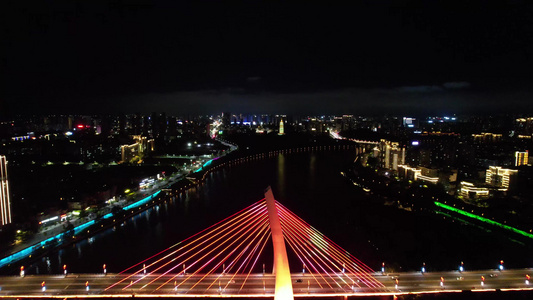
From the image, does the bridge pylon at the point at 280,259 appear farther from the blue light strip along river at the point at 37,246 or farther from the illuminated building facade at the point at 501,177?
the illuminated building facade at the point at 501,177

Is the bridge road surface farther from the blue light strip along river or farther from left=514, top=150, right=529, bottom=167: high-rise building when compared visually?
left=514, top=150, right=529, bottom=167: high-rise building

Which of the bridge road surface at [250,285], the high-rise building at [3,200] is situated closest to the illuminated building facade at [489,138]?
the bridge road surface at [250,285]

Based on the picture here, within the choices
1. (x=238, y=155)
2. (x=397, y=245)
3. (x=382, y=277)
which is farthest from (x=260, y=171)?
(x=382, y=277)

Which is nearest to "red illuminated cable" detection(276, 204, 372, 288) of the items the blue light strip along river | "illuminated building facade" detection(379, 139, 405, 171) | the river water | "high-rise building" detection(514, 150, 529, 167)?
the river water

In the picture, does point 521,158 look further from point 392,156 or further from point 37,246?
point 37,246

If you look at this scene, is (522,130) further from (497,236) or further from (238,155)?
(497,236)

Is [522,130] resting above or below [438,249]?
above
